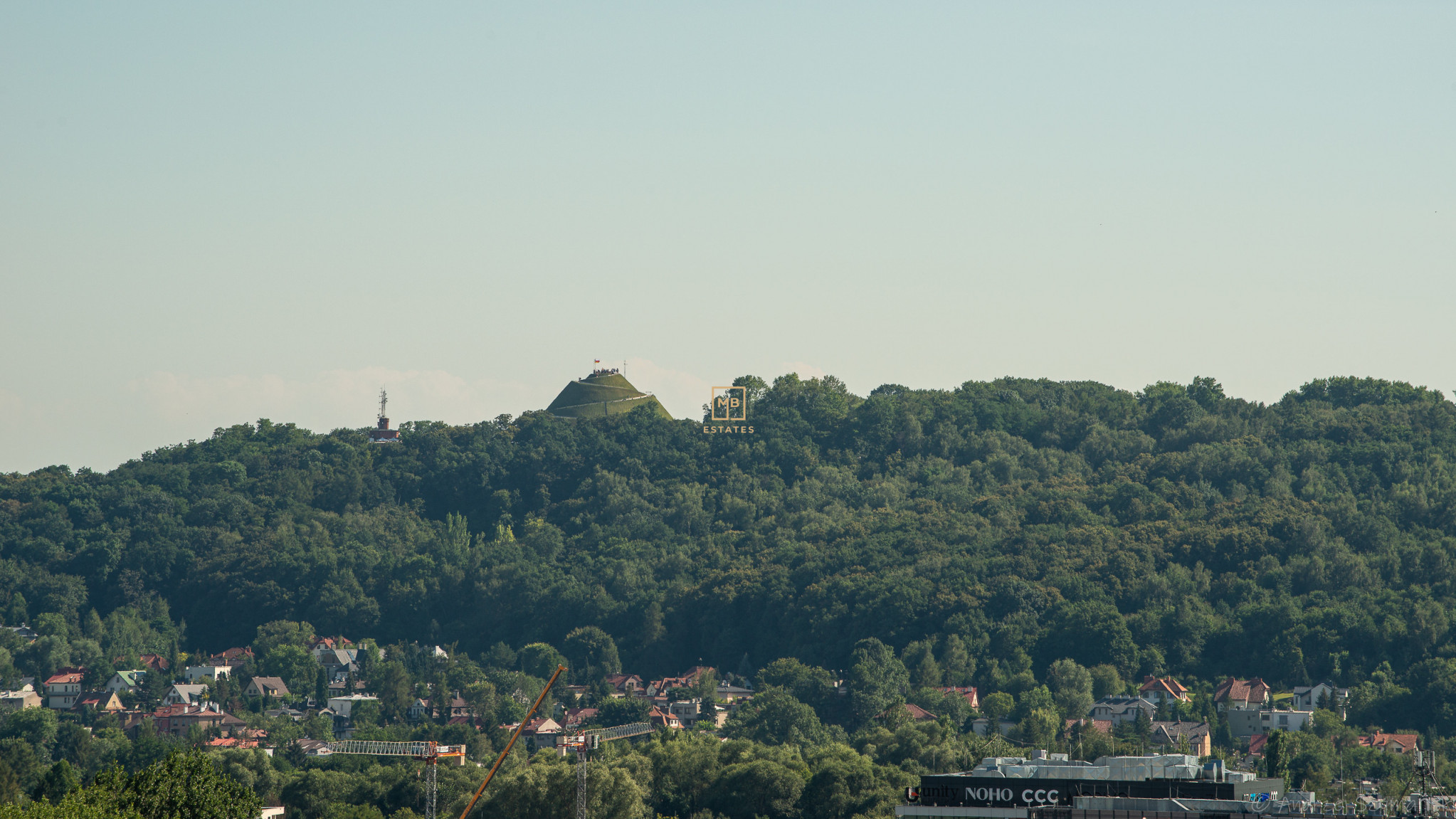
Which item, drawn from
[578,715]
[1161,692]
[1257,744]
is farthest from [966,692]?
[1257,744]

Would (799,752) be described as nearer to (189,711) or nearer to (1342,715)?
(1342,715)

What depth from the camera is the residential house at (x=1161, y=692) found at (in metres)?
150

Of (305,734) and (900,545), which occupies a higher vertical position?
(900,545)

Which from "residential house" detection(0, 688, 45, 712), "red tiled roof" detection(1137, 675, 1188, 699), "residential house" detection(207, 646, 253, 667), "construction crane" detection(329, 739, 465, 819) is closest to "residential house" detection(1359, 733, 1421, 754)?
"red tiled roof" detection(1137, 675, 1188, 699)

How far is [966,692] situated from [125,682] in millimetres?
70429

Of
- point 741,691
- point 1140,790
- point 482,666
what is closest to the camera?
point 1140,790

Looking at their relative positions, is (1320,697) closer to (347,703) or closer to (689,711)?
(689,711)

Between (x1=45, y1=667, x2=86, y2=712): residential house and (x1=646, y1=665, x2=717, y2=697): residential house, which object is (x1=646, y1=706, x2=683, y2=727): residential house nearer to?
(x1=646, y1=665, x2=717, y2=697): residential house

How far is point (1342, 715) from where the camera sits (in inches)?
5517

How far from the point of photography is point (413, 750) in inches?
4892

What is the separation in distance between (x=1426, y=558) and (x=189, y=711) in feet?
318

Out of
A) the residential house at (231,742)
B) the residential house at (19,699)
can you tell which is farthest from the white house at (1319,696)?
the residential house at (19,699)

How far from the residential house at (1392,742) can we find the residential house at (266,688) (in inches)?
3430

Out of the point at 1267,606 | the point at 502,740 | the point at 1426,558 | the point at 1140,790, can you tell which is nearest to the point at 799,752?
the point at 502,740
